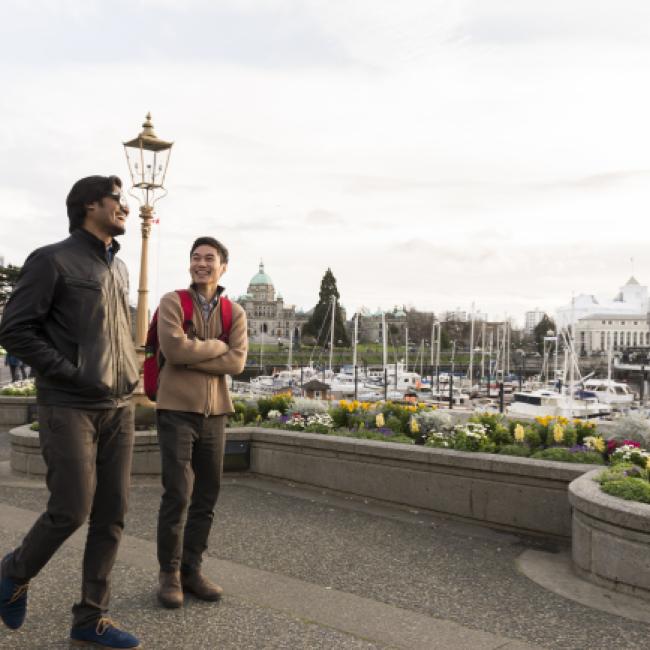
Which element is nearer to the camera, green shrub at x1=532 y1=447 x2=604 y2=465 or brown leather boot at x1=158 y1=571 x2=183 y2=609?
brown leather boot at x1=158 y1=571 x2=183 y2=609

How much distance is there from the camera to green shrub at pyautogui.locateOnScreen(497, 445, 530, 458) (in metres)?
6.73

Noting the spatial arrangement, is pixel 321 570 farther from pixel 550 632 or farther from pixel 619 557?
pixel 619 557

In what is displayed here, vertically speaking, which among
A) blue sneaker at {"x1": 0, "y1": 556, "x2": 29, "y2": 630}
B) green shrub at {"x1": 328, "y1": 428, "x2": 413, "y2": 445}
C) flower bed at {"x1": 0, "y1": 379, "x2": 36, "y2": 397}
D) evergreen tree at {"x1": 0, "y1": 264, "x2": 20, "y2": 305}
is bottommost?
blue sneaker at {"x1": 0, "y1": 556, "x2": 29, "y2": 630}

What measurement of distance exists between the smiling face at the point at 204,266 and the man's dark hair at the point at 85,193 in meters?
0.83

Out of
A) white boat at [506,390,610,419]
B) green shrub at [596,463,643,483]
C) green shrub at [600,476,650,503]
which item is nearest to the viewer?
green shrub at [600,476,650,503]

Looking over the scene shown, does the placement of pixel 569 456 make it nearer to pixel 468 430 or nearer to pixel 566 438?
pixel 566 438

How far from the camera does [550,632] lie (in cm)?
414

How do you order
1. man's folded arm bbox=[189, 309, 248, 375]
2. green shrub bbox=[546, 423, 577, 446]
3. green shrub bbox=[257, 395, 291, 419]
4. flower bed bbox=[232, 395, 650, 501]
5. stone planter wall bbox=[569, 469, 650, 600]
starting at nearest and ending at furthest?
man's folded arm bbox=[189, 309, 248, 375]
stone planter wall bbox=[569, 469, 650, 600]
flower bed bbox=[232, 395, 650, 501]
green shrub bbox=[546, 423, 577, 446]
green shrub bbox=[257, 395, 291, 419]

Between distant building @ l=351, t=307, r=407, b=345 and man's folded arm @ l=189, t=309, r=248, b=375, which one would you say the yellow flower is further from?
distant building @ l=351, t=307, r=407, b=345

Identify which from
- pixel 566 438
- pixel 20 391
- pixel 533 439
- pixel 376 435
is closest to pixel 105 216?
pixel 376 435

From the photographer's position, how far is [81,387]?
3576 millimetres

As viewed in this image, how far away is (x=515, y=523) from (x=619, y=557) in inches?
60.3

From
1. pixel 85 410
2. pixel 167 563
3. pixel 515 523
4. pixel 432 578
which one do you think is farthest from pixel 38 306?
pixel 515 523

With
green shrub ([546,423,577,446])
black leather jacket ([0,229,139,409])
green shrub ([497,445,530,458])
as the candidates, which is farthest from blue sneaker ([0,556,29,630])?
green shrub ([546,423,577,446])
